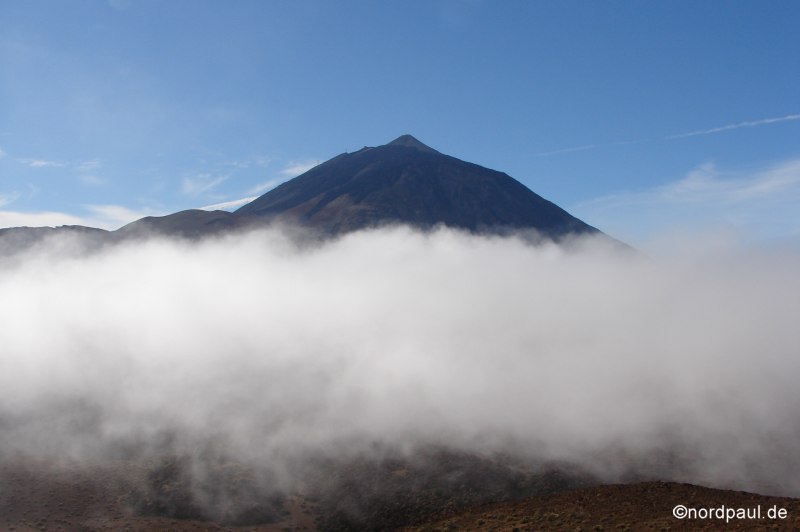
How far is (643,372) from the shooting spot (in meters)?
73.0

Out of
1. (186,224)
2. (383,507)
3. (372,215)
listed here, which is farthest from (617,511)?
(186,224)

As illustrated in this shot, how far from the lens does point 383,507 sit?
42.0 m

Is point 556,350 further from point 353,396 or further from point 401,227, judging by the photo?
point 401,227

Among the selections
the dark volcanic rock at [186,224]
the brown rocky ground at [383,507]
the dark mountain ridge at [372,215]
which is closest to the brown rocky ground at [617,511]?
the brown rocky ground at [383,507]

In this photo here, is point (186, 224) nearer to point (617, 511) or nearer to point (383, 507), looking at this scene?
point (383, 507)

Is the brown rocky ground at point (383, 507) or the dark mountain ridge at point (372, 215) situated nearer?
the brown rocky ground at point (383, 507)

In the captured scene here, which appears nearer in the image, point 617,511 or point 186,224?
point 617,511

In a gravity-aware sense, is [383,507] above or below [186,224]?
below

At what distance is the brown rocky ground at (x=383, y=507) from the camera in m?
33.8

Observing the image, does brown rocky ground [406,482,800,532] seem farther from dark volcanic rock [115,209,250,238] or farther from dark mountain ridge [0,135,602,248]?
dark volcanic rock [115,209,250,238]

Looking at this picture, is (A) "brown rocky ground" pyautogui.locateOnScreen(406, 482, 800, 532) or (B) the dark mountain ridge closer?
(A) "brown rocky ground" pyautogui.locateOnScreen(406, 482, 800, 532)

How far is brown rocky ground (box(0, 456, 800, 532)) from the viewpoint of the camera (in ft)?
111

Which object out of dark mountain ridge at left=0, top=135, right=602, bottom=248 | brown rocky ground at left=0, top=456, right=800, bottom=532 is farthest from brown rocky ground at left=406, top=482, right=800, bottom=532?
dark mountain ridge at left=0, top=135, right=602, bottom=248

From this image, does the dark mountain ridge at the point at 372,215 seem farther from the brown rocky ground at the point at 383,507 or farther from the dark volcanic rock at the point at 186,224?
the brown rocky ground at the point at 383,507
